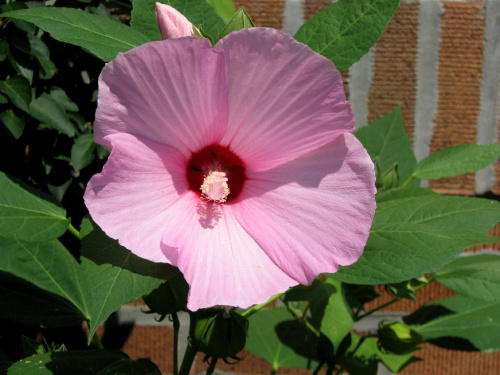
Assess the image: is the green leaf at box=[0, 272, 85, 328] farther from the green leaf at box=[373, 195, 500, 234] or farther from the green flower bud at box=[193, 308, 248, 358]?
the green leaf at box=[373, 195, 500, 234]

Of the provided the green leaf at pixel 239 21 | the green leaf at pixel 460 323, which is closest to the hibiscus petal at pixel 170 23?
the green leaf at pixel 239 21

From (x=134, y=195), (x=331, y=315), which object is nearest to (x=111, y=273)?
(x=134, y=195)

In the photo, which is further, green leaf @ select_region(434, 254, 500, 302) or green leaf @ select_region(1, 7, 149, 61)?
green leaf @ select_region(434, 254, 500, 302)

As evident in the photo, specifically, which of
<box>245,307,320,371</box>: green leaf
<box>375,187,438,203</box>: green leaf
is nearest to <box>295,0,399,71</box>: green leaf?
<box>375,187,438,203</box>: green leaf

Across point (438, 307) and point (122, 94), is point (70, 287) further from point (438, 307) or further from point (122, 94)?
point (438, 307)

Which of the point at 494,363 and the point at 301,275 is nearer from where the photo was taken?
the point at 301,275

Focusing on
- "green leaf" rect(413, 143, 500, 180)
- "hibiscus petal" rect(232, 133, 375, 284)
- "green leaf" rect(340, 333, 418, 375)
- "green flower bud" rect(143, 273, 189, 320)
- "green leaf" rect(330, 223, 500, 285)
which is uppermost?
"hibiscus petal" rect(232, 133, 375, 284)

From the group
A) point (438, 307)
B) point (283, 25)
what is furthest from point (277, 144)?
point (283, 25)
